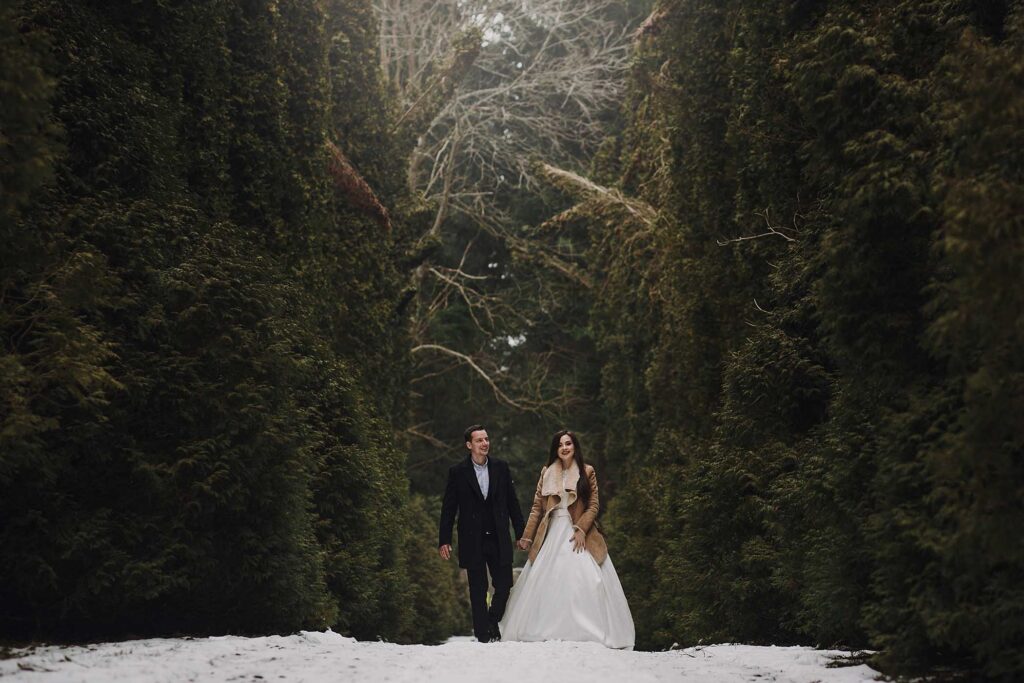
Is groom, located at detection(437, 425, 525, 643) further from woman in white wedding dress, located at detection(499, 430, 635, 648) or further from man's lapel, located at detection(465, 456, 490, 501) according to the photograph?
woman in white wedding dress, located at detection(499, 430, 635, 648)

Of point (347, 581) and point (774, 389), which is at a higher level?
point (774, 389)

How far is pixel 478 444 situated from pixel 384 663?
3457 millimetres

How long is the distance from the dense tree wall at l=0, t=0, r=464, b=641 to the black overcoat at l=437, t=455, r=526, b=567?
1.31m

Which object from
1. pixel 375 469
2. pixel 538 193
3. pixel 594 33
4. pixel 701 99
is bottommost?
pixel 375 469

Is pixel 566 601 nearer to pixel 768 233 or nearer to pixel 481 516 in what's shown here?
pixel 481 516

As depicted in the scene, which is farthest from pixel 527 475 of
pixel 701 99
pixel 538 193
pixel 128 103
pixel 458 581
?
pixel 128 103

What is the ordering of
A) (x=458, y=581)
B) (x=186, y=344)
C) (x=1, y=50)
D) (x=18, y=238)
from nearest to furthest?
1. (x=1, y=50)
2. (x=18, y=238)
3. (x=186, y=344)
4. (x=458, y=581)

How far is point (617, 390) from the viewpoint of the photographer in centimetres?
2692

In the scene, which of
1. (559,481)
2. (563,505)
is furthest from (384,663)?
(559,481)

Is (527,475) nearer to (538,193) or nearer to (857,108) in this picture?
(538,193)

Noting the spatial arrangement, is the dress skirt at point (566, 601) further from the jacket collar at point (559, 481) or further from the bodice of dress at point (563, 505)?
the jacket collar at point (559, 481)

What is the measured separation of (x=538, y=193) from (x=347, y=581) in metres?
19.8

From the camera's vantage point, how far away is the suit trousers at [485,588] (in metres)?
12.0

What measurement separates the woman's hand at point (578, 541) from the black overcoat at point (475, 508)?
1.71 ft
